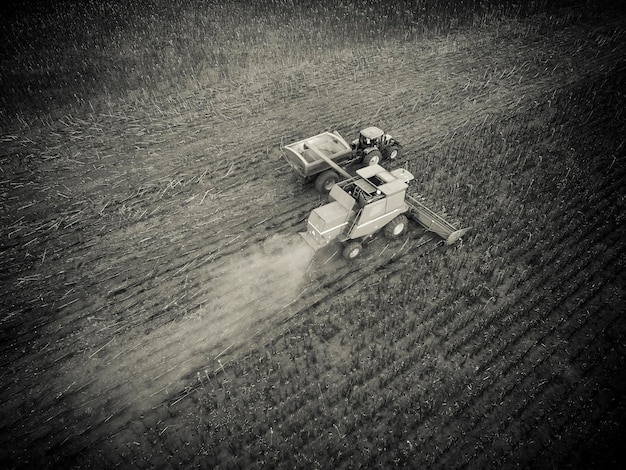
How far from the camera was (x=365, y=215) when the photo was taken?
27.2ft

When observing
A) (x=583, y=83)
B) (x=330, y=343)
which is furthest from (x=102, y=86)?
(x=583, y=83)

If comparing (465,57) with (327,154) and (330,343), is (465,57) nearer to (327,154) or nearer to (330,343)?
(327,154)

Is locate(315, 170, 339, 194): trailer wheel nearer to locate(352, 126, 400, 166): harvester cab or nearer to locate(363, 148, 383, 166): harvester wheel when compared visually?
locate(363, 148, 383, 166): harvester wheel

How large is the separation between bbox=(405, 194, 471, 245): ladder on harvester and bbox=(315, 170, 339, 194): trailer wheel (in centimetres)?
206

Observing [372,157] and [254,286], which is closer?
[254,286]

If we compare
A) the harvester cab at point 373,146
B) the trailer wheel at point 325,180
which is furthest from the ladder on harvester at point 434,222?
the trailer wheel at point 325,180

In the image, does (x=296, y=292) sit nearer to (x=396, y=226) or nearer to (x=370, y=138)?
(x=396, y=226)

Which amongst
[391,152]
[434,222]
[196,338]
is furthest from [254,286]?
[391,152]

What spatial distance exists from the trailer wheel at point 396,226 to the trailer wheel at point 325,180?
224 cm

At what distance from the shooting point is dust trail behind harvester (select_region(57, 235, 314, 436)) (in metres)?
6.75

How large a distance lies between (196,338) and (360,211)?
13.8 ft

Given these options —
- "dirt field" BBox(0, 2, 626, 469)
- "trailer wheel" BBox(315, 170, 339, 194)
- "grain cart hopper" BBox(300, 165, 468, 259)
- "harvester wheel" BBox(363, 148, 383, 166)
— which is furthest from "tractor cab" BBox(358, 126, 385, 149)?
"grain cart hopper" BBox(300, 165, 468, 259)

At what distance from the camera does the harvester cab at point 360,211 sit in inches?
328

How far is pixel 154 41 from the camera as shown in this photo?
1864 centimetres
